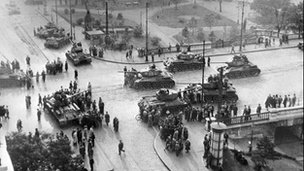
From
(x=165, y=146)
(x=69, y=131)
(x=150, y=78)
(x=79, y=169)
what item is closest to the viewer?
(x=79, y=169)

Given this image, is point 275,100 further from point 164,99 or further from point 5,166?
point 5,166

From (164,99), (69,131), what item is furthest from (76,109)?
(164,99)

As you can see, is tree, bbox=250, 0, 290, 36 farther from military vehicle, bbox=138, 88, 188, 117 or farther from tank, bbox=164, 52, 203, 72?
military vehicle, bbox=138, 88, 188, 117

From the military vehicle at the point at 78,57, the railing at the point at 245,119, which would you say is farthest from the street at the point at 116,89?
the railing at the point at 245,119

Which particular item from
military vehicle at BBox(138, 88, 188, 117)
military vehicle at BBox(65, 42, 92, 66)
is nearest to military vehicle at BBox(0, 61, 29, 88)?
military vehicle at BBox(65, 42, 92, 66)

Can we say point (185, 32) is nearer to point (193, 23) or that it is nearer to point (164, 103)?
point (193, 23)

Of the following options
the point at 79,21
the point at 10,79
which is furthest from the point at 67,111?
the point at 79,21

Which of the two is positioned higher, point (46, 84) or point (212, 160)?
point (46, 84)
